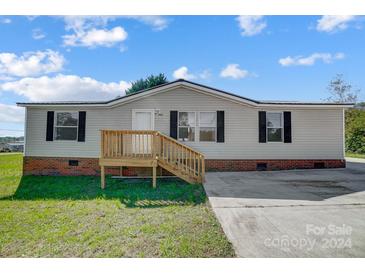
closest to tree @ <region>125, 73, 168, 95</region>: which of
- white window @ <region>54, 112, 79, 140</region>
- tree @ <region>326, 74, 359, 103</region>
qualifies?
white window @ <region>54, 112, 79, 140</region>

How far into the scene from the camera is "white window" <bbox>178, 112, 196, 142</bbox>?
30.6 ft

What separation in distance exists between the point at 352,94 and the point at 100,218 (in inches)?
1227

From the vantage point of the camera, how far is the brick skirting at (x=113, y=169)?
9297mm

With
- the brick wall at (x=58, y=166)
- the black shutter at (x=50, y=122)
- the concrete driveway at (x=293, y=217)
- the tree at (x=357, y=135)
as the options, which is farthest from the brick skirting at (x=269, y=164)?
the tree at (x=357, y=135)

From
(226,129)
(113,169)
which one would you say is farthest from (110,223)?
(226,129)

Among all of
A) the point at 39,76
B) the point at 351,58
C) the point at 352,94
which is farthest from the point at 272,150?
the point at 352,94

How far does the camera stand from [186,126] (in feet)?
30.8

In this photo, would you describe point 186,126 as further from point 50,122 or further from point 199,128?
point 50,122

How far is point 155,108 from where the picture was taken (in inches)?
368

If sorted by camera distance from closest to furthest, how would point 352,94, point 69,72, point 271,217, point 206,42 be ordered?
1. point 271,217
2. point 206,42
3. point 69,72
4. point 352,94

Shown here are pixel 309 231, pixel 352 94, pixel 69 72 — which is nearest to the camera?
pixel 309 231

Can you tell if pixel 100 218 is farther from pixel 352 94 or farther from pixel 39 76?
pixel 352 94

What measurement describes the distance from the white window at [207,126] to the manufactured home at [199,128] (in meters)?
0.04

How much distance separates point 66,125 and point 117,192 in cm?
524
